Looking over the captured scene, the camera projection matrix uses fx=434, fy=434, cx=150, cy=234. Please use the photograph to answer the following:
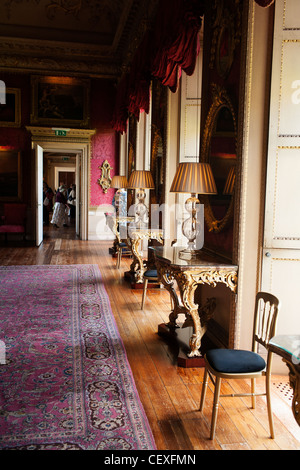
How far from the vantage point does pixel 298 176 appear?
364 cm

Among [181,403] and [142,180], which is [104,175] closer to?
[142,180]

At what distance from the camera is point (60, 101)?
11.7 meters

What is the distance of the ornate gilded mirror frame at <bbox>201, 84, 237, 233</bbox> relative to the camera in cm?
401

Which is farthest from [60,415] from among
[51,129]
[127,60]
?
[51,129]

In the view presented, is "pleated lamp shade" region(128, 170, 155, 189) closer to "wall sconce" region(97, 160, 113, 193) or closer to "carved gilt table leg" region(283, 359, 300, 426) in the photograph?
"carved gilt table leg" region(283, 359, 300, 426)

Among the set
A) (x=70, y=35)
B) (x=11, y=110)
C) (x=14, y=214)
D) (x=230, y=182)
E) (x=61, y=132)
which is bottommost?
(x=14, y=214)

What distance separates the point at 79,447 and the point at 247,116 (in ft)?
9.12

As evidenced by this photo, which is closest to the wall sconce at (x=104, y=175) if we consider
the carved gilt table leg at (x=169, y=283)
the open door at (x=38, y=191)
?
the open door at (x=38, y=191)

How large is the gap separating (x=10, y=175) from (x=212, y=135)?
27.5ft

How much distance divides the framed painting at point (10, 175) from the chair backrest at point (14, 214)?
41 cm

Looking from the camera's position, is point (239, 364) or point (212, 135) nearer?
point (239, 364)

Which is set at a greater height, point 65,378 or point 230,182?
point 230,182

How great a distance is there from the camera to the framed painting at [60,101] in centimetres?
1156

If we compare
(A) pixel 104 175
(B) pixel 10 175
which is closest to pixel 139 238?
(A) pixel 104 175
